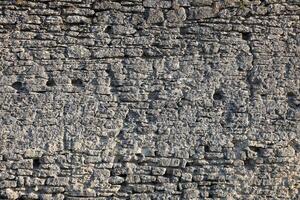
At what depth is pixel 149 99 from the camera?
4.82 m

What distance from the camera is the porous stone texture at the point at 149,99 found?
471cm

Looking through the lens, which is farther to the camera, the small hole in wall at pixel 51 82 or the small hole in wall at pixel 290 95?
the small hole in wall at pixel 290 95

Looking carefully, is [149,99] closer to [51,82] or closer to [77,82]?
[77,82]

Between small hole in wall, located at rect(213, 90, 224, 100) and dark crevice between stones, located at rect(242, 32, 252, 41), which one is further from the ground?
dark crevice between stones, located at rect(242, 32, 252, 41)

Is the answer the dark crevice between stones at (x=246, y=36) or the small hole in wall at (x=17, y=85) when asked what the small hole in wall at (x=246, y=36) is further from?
the small hole in wall at (x=17, y=85)

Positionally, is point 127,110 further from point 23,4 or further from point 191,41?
point 23,4

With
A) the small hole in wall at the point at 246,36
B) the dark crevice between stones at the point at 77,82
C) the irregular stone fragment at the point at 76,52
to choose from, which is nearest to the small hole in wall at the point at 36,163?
the dark crevice between stones at the point at 77,82

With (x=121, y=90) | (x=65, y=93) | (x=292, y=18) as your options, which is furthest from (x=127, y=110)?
(x=292, y=18)

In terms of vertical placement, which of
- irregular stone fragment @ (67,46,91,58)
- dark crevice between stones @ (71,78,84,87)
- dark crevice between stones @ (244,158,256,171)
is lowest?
dark crevice between stones @ (244,158,256,171)

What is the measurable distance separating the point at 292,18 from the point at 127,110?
5.33 ft

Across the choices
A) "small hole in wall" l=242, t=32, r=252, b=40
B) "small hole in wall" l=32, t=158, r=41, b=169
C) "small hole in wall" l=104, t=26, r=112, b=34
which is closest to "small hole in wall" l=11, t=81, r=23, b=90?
"small hole in wall" l=32, t=158, r=41, b=169

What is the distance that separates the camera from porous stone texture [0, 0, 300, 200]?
4.71 m

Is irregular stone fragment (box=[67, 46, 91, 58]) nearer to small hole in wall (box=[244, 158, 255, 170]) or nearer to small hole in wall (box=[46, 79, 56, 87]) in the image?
small hole in wall (box=[46, 79, 56, 87])

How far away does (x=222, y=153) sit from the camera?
15.9 ft
